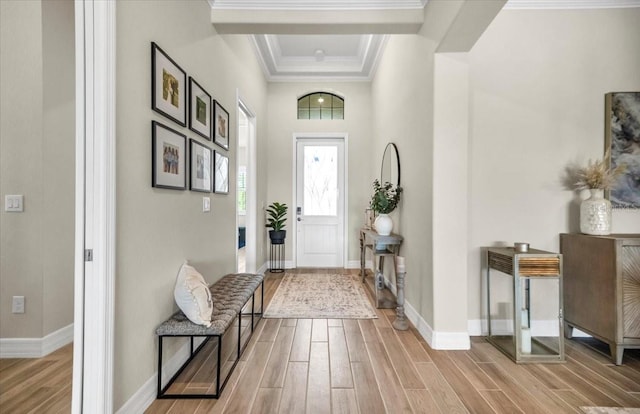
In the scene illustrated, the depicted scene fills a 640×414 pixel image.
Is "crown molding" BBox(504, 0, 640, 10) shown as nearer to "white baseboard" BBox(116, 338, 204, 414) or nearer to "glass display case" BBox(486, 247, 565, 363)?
"glass display case" BBox(486, 247, 565, 363)

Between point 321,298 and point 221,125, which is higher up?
point 221,125

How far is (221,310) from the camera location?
6.61ft

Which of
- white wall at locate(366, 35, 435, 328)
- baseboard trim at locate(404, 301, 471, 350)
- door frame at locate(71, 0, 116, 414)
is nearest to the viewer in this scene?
door frame at locate(71, 0, 116, 414)

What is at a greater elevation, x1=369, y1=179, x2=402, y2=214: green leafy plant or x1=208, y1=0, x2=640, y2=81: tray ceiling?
x1=208, y1=0, x2=640, y2=81: tray ceiling

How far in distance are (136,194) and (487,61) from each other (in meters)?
2.88

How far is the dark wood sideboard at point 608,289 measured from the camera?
7.06ft

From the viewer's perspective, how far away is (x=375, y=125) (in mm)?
5012

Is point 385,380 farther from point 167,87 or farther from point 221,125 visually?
point 221,125

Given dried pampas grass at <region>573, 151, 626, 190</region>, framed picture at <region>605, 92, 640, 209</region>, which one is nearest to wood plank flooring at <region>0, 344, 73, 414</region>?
dried pampas grass at <region>573, 151, 626, 190</region>

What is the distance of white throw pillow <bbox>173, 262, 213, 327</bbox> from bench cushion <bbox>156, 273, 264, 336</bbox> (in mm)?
43

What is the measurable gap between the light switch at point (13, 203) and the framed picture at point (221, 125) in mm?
1439

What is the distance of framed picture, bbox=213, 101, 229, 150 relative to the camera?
277 centimetres

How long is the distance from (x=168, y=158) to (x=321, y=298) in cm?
240

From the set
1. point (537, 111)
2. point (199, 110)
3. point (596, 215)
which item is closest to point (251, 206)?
point (199, 110)
